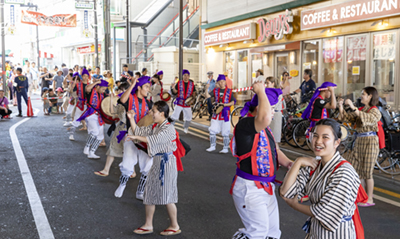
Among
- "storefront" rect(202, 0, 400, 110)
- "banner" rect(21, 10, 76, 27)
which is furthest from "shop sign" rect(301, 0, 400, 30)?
"banner" rect(21, 10, 76, 27)

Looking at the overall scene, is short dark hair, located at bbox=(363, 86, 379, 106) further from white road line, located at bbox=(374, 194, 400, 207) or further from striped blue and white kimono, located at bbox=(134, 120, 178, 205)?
striped blue and white kimono, located at bbox=(134, 120, 178, 205)

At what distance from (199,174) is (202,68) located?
1445 cm

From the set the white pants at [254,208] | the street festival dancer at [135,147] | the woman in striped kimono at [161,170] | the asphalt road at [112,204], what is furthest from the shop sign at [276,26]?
the white pants at [254,208]

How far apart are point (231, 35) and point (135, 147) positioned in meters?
13.3

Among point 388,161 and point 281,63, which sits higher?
point 281,63

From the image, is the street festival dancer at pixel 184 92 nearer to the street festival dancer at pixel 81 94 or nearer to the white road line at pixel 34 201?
the street festival dancer at pixel 81 94

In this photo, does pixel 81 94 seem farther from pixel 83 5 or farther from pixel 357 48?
pixel 83 5

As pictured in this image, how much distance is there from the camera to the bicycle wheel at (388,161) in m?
7.65

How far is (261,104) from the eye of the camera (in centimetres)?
338

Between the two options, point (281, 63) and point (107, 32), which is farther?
point (107, 32)

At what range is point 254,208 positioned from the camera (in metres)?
3.47

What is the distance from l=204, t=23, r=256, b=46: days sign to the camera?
17.3 m

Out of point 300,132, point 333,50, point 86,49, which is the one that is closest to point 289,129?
point 300,132

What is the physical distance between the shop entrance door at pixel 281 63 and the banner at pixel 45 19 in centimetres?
2137
